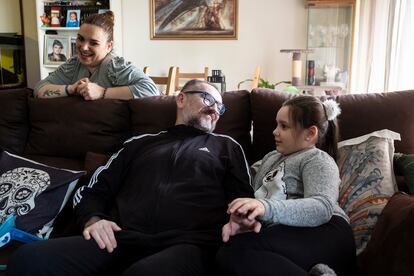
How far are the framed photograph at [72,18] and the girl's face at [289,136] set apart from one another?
3.58 meters

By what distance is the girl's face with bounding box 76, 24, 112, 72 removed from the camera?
211 centimetres

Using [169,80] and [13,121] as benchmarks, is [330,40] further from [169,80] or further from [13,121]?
[13,121]

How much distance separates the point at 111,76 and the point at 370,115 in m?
1.26

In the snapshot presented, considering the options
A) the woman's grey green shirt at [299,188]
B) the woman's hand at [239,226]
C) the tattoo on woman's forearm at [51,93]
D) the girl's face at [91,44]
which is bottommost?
the woman's hand at [239,226]

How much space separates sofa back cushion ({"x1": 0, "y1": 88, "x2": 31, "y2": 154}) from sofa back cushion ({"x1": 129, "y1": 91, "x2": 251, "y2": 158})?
0.58m

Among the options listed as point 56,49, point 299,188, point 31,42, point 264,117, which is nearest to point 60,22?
point 56,49

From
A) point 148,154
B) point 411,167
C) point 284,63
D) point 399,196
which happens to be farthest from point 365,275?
point 284,63

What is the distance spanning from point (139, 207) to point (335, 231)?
660 millimetres

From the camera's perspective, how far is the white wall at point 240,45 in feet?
14.6

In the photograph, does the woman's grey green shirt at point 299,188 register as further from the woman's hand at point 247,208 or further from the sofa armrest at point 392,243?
the sofa armrest at point 392,243

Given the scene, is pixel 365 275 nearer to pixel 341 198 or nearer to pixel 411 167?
pixel 341 198

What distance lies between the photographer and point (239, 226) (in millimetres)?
1226

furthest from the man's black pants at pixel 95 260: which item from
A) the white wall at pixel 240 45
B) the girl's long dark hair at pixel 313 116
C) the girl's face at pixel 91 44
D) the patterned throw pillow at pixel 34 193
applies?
the white wall at pixel 240 45

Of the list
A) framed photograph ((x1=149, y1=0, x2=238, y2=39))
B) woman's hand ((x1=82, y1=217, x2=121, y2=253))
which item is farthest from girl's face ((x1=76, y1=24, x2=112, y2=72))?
framed photograph ((x1=149, y1=0, x2=238, y2=39))
